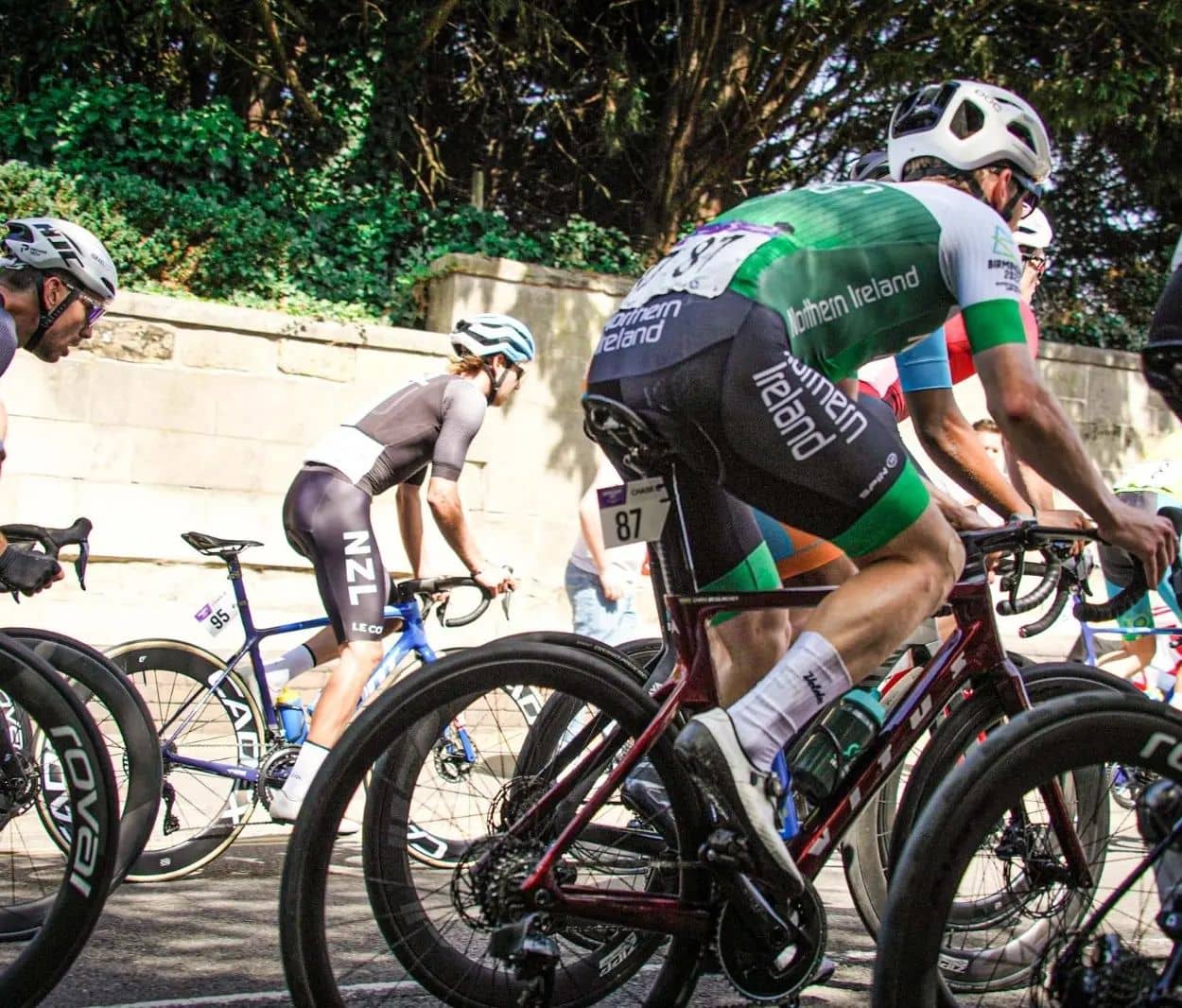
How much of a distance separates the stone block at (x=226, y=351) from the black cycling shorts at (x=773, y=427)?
6536mm

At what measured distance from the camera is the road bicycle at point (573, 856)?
2.78 meters

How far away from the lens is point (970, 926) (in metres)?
2.96

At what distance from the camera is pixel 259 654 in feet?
18.4

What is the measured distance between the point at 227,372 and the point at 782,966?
700 cm

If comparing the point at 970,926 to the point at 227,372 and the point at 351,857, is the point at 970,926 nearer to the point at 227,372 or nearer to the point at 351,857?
the point at 351,857

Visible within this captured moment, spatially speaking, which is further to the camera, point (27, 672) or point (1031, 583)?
point (1031, 583)

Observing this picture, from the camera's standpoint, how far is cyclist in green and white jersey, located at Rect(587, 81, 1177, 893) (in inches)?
111

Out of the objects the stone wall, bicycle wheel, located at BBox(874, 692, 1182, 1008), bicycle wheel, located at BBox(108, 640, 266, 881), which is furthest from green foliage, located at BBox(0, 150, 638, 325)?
bicycle wheel, located at BBox(874, 692, 1182, 1008)

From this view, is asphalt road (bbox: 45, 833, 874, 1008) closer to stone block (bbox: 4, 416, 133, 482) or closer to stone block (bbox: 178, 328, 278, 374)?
stone block (bbox: 4, 416, 133, 482)

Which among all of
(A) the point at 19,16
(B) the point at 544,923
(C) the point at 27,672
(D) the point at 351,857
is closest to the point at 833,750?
(B) the point at 544,923

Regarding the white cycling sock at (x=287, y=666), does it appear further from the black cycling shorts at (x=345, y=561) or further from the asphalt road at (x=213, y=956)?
the asphalt road at (x=213, y=956)

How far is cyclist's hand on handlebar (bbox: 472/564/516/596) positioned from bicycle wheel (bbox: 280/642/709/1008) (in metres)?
2.77

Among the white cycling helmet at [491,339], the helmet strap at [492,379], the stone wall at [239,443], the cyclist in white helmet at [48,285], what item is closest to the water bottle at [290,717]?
the helmet strap at [492,379]

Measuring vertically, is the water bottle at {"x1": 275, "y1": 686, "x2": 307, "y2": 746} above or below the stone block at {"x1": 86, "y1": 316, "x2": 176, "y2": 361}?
below
